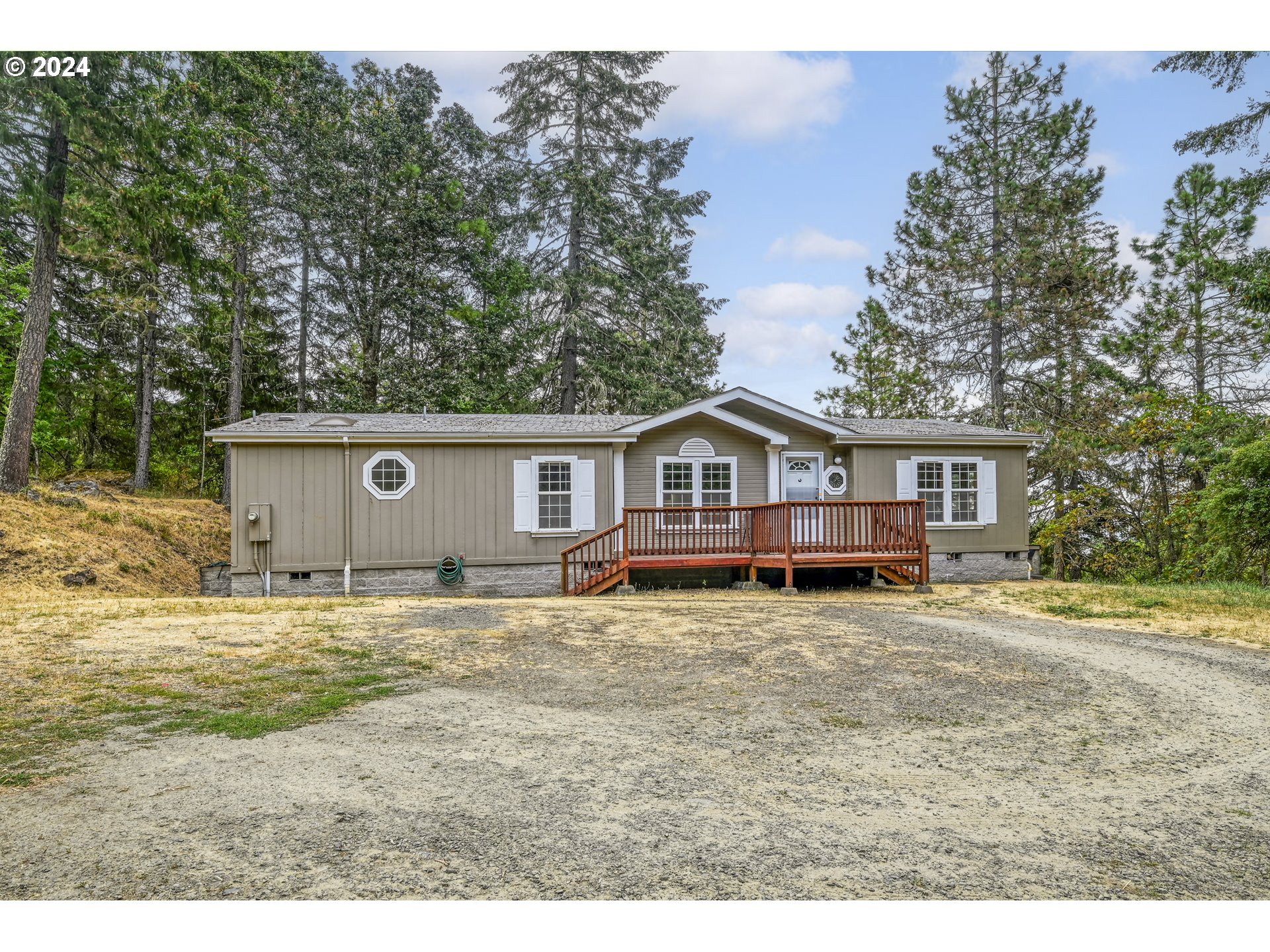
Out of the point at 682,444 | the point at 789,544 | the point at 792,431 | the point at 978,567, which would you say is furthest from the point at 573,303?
the point at 978,567

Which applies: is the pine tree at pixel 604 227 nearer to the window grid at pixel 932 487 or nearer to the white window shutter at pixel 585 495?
the white window shutter at pixel 585 495

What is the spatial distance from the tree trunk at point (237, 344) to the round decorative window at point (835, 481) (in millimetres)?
14305

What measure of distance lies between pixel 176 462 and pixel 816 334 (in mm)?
21752

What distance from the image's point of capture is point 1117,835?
2875 mm

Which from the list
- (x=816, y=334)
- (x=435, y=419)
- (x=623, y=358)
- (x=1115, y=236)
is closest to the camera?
(x=435, y=419)

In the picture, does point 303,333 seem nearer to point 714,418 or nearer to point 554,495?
point 554,495

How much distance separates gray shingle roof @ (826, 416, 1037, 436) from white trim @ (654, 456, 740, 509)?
2329 millimetres

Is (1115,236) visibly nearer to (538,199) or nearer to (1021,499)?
(1021,499)

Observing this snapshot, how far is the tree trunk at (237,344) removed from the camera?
17.9 m

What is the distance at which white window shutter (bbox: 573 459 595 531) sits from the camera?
13.1 meters

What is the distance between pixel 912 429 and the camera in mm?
15039

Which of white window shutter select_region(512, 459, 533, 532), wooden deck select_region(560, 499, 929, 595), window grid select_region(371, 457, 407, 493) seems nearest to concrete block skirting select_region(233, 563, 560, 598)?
white window shutter select_region(512, 459, 533, 532)

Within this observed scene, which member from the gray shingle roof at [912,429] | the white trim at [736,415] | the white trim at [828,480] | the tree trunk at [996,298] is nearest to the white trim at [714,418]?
the white trim at [736,415]
